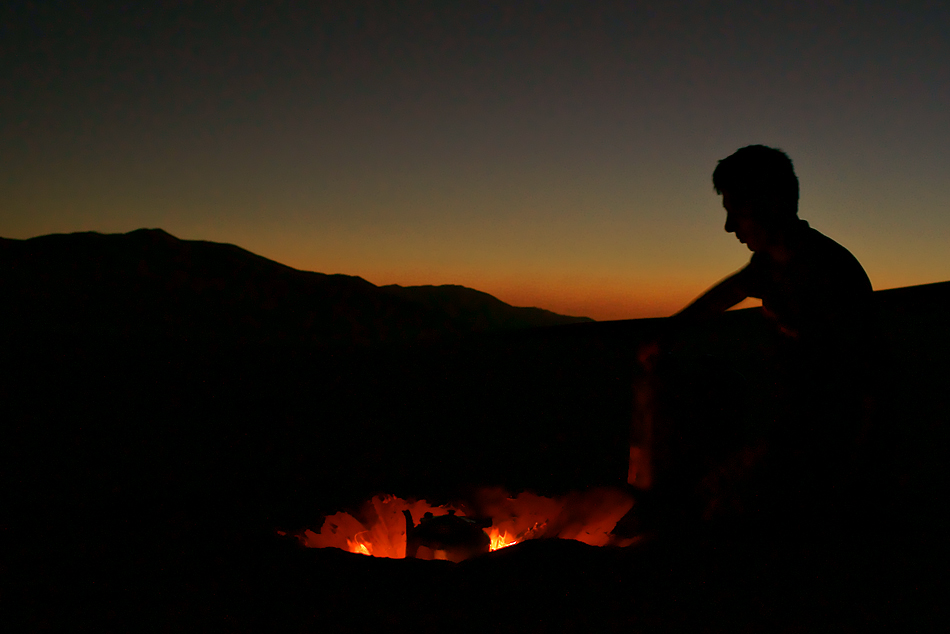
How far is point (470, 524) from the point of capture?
2512 mm

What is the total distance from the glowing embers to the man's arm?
0.95 m

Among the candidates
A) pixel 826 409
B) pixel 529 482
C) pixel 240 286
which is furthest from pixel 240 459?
pixel 240 286

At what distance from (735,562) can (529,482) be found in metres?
1.79

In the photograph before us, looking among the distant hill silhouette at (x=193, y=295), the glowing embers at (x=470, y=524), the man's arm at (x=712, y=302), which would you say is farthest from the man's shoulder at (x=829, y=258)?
the distant hill silhouette at (x=193, y=295)

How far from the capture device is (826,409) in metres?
1.96

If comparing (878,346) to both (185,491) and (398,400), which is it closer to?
(185,491)

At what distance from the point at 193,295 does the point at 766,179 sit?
23.3 m

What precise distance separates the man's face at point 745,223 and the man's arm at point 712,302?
0.22 m

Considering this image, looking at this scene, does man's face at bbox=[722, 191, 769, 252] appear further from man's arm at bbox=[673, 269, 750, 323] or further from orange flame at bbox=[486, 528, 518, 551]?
orange flame at bbox=[486, 528, 518, 551]

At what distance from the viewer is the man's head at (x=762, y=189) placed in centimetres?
199

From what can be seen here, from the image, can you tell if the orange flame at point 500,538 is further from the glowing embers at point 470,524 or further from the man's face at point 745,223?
the man's face at point 745,223

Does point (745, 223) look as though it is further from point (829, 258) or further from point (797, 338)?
point (797, 338)

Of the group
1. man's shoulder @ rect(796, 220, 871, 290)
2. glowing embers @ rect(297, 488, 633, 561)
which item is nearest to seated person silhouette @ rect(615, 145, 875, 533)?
man's shoulder @ rect(796, 220, 871, 290)

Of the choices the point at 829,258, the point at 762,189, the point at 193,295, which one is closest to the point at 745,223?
the point at 762,189
